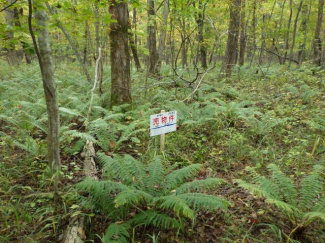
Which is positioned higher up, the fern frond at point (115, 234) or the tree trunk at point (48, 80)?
the tree trunk at point (48, 80)

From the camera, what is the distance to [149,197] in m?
2.37

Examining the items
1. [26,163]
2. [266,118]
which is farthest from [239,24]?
[26,163]

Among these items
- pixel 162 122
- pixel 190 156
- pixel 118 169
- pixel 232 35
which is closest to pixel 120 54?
pixel 162 122

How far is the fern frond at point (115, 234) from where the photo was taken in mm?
2039

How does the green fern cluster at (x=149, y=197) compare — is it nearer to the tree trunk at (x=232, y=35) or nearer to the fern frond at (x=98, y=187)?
the fern frond at (x=98, y=187)

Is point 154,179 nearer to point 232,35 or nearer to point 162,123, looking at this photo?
point 162,123

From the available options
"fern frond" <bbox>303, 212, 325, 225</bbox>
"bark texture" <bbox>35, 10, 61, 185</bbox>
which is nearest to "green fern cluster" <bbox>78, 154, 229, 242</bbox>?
"bark texture" <bbox>35, 10, 61, 185</bbox>

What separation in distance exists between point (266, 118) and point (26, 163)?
4.49 metres

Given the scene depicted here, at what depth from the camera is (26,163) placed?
3535mm

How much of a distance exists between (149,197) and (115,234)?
1.55 ft

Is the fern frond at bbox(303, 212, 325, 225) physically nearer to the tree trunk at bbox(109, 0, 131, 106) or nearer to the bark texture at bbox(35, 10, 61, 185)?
the bark texture at bbox(35, 10, 61, 185)

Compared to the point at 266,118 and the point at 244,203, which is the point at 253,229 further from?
the point at 266,118

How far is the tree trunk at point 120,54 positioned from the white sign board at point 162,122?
2.14 metres

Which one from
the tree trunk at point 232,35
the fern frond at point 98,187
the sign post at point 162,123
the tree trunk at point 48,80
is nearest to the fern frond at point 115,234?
A: the fern frond at point 98,187
